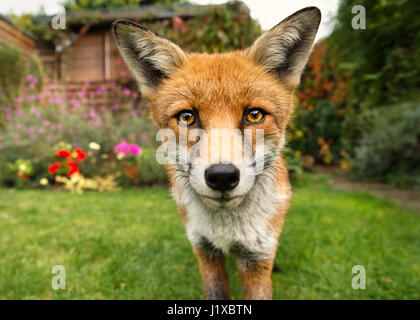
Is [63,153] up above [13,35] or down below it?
below

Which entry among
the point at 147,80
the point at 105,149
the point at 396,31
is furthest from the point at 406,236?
the point at 105,149

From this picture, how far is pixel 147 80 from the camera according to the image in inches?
68.1

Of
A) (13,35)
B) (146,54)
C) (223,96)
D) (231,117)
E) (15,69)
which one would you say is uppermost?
(13,35)

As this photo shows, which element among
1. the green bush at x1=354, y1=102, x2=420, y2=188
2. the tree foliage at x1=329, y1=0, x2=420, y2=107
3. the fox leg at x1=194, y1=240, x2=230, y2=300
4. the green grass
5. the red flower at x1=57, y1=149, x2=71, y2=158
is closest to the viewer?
the fox leg at x1=194, y1=240, x2=230, y2=300

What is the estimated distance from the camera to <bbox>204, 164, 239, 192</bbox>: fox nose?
3.88 ft

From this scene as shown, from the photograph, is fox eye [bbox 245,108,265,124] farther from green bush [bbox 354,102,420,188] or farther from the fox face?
green bush [bbox 354,102,420,188]

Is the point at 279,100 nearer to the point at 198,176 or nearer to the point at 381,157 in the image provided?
the point at 198,176

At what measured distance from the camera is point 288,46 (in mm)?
1630

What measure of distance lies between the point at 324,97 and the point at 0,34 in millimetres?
12679

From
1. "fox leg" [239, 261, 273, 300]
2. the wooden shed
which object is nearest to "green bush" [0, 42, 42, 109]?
the wooden shed

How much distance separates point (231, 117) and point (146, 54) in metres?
0.74

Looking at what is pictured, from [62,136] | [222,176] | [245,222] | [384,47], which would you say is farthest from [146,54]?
[62,136]

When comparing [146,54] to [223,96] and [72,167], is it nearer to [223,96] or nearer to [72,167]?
[223,96]

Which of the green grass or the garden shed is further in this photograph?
the garden shed
